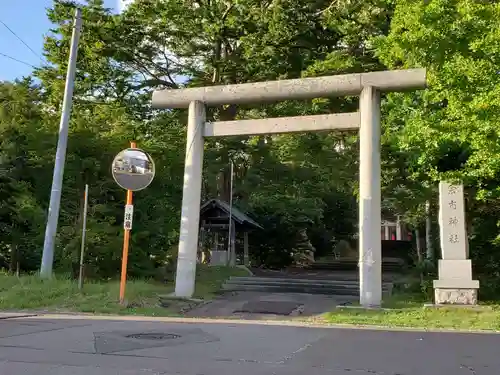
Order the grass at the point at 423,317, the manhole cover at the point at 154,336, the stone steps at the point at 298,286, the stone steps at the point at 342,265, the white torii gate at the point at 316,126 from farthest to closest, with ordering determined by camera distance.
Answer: the stone steps at the point at 342,265, the stone steps at the point at 298,286, the white torii gate at the point at 316,126, the grass at the point at 423,317, the manhole cover at the point at 154,336

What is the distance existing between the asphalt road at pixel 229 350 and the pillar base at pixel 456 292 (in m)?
3.93

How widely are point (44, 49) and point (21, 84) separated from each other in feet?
14.2

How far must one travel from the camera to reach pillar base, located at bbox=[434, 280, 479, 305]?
13.2 m

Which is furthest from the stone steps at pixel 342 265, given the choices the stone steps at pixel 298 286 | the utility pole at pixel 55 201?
the utility pole at pixel 55 201

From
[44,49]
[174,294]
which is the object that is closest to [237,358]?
[174,294]

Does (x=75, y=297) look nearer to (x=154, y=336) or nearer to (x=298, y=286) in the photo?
(x=154, y=336)

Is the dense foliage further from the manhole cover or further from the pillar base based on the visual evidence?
the manhole cover

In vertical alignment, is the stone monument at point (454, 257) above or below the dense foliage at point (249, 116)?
below

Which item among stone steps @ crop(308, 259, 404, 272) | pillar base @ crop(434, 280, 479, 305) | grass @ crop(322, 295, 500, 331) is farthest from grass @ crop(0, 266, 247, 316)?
stone steps @ crop(308, 259, 404, 272)

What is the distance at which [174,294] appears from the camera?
14.9m

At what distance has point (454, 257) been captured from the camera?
13.6 m

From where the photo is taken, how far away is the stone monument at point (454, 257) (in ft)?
43.6

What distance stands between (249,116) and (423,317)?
17.5 metres

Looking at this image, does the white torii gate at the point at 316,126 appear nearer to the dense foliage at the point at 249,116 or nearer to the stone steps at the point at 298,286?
the dense foliage at the point at 249,116
